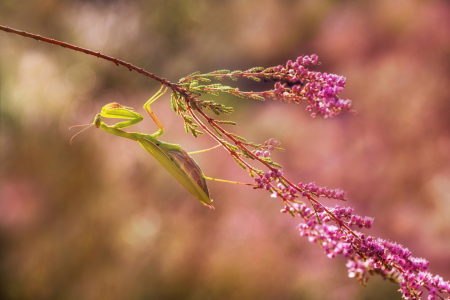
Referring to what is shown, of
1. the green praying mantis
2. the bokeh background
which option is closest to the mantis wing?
the green praying mantis

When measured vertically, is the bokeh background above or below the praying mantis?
above

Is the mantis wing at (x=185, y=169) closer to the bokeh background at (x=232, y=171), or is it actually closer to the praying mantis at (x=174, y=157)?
the praying mantis at (x=174, y=157)

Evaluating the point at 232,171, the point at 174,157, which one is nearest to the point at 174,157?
the point at 174,157

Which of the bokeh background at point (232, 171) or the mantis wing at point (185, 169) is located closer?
the mantis wing at point (185, 169)

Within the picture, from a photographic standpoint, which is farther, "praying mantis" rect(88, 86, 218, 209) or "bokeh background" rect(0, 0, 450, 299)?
"bokeh background" rect(0, 0, 450, 299)

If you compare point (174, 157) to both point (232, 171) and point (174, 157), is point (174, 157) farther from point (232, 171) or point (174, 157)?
point (232, 171)

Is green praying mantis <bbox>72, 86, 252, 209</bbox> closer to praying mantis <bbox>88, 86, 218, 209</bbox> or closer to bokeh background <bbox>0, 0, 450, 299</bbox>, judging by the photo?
praying mantis <bbox>88, 86, 218, 209</bbox>

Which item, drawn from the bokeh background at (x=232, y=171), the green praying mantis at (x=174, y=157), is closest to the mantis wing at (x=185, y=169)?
the green praying mantis at (x=174, y=157)
